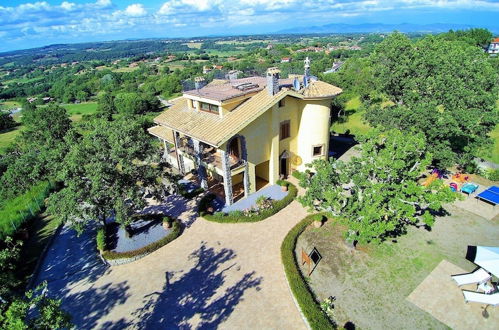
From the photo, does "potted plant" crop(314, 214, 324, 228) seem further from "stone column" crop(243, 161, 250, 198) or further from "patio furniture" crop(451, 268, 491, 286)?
"patio furniture" crop(451, 268, 491, 286)

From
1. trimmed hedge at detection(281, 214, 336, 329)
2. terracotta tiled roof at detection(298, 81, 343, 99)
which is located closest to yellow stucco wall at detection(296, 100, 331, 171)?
terracotta tiled roof at detection(298, 81, 343, 99)

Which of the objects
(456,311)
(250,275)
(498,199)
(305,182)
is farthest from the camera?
(498,199)

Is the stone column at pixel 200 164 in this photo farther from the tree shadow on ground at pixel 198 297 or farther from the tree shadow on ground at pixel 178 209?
the tree shadow on ground at pixel 198 297

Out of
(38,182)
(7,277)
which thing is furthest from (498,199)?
(38,182)

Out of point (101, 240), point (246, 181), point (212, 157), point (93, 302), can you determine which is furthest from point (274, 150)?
point (93, 302)

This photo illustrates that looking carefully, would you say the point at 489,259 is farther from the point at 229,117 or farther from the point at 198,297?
the point at 229,117

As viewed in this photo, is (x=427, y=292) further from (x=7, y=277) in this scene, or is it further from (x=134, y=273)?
(x=7, y=277)
